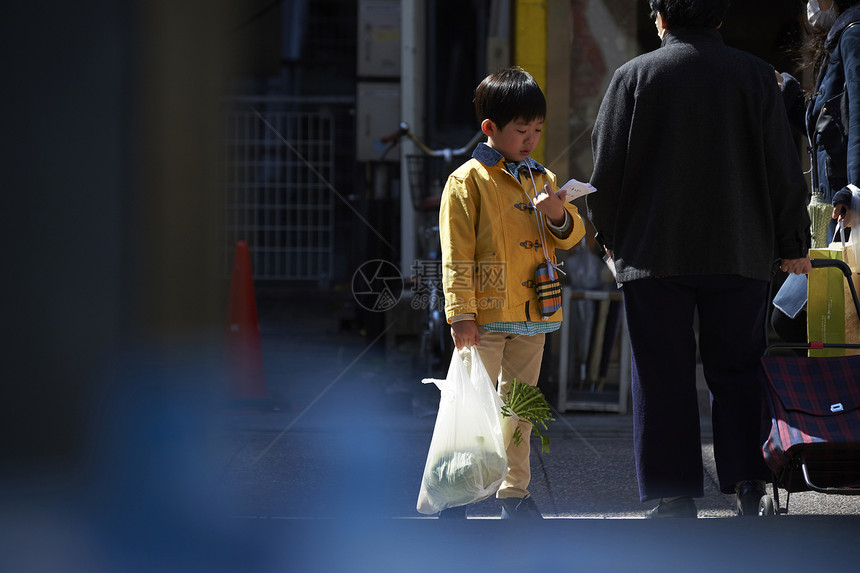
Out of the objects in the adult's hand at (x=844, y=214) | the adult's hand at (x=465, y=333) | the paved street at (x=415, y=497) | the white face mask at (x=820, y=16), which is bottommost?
the paved street at (x=415, y=497)

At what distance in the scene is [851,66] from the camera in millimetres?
3154

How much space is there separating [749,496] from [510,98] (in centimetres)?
148

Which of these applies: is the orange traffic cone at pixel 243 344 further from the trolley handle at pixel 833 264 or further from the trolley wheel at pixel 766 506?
the trolley handle at pixel 833 264

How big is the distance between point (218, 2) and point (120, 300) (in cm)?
93

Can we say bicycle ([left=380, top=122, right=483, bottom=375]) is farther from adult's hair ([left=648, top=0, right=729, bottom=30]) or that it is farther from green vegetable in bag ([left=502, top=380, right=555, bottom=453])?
adult's hair ([left=648, top=0, right=729, bottom=30])

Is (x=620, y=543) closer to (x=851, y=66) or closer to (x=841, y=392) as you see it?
(x=841, y=392)

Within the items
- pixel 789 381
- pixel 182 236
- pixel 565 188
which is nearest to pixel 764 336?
pixel 789 381

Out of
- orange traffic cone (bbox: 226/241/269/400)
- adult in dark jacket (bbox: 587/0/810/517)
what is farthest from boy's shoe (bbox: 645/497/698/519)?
orange traffic cone (bbox: 226/241/269/400)

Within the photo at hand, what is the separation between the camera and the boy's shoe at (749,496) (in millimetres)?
2945

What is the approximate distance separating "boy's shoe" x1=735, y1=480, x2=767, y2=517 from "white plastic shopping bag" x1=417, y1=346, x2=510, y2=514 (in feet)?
2.59

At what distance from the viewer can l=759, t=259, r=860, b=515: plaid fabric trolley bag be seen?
2721mm

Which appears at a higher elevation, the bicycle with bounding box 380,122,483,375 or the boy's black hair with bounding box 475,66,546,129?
the boy's black hair with bounding box 475,66,546,129

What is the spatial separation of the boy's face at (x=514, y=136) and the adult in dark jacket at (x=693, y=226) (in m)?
0.20

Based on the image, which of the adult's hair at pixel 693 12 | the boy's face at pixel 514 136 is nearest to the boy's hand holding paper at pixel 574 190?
the boy's face at pixel 514 136
